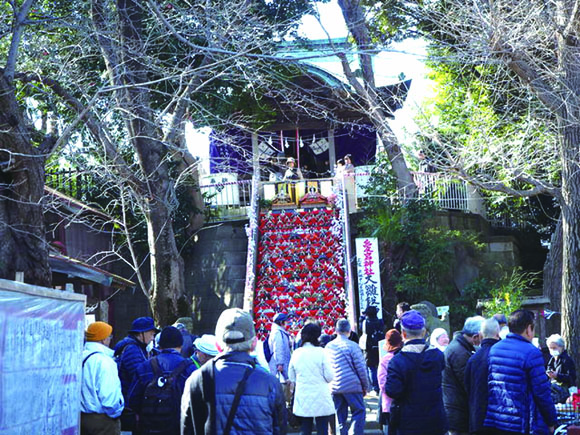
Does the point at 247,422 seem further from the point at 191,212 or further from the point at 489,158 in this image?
the point at 191,212

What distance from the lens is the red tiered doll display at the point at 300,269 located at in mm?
19516

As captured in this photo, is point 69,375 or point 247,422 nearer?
point 247,422

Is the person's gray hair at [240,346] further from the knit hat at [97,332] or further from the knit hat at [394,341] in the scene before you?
the knit hat at [394,341]

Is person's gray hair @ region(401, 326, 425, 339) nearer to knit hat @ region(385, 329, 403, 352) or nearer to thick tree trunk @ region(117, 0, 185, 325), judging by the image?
knit hat @ region(385, 329, 403, 352)

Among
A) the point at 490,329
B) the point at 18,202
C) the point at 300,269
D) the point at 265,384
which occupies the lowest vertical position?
the point at 265,384

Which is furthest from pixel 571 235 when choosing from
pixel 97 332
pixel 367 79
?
pixel 367 79

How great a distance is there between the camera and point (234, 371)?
5078 millimetres

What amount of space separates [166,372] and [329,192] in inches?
696

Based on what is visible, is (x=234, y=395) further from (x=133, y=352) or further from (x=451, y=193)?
(x=451, y=193)

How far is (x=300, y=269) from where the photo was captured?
20922 mm

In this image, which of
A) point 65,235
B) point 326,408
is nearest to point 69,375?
point 326,408

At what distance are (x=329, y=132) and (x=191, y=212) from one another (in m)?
8.26

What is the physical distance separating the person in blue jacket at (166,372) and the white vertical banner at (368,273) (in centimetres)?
1250

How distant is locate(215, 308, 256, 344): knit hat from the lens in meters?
5.17
